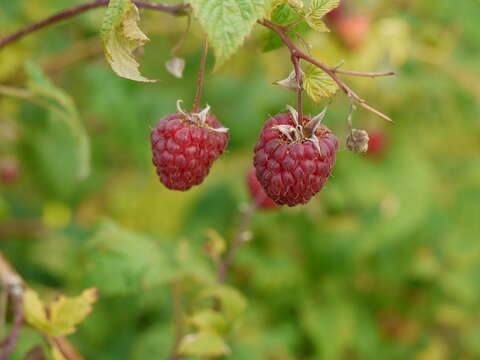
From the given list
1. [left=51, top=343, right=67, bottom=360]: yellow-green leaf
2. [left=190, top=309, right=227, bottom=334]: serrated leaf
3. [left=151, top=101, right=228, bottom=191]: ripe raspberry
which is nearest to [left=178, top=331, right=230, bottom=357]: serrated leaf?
[left=190, top=309, right=227, bottom=334]: serrated leaf

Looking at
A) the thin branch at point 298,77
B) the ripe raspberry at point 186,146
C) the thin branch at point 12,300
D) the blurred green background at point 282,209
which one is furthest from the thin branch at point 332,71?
the blurred green background at point 282,209

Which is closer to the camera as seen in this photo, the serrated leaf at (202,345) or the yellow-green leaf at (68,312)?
the yellow-green leaf at (68,312)

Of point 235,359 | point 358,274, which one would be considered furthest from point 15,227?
point 358,274

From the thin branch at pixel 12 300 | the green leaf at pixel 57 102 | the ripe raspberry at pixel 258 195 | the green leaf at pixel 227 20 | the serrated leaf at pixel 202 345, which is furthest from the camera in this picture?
the ripe raspberry at pixel 258 195

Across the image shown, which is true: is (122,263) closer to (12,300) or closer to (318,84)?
(12,300)

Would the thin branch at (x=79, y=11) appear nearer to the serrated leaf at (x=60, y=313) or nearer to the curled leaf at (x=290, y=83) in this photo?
the curled leaf at (x=290, y=83)

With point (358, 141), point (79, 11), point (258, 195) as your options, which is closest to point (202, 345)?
point (258, 195)

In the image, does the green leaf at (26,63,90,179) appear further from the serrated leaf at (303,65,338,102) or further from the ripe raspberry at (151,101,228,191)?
the serrated leaf at (303,65,338,102)
